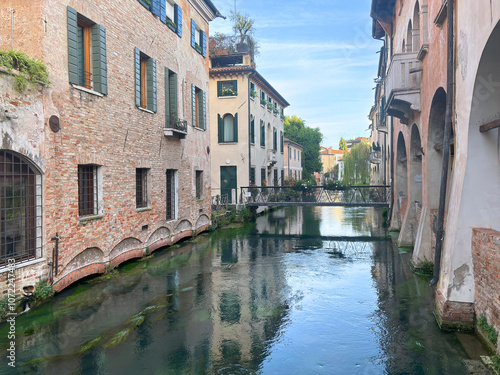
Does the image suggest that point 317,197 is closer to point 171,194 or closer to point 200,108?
point 200,108

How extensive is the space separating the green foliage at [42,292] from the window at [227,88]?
17.6 m

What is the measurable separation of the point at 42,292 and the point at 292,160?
1338 inches

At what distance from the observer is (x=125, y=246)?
10.7 m

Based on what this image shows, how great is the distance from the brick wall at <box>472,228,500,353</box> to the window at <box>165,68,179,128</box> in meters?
9.99

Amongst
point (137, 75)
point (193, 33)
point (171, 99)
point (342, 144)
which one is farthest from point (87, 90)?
point (342, 144)

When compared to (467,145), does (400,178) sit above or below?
below

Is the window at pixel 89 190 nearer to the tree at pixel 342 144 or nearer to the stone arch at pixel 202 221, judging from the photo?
the stone arch at pixel 202 221

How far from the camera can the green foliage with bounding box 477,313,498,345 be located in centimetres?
497

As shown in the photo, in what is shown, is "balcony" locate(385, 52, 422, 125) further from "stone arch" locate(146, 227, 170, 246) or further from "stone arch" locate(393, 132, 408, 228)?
"stone arch" locate(146, 227, 170, 246)

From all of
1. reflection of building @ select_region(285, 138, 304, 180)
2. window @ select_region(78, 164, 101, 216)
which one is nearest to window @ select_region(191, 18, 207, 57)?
window @ select_region(78, 164, 101, 216)

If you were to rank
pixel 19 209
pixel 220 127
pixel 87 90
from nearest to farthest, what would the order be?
pixel 19 209, pixel 87 90, pixel 220 127

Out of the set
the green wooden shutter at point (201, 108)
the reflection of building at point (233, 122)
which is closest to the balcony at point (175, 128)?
the green wooden shutter at point (201, 108)

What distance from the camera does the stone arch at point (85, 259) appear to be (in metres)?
8.30

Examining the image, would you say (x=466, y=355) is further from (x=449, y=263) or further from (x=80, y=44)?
(x=80, y=44)
